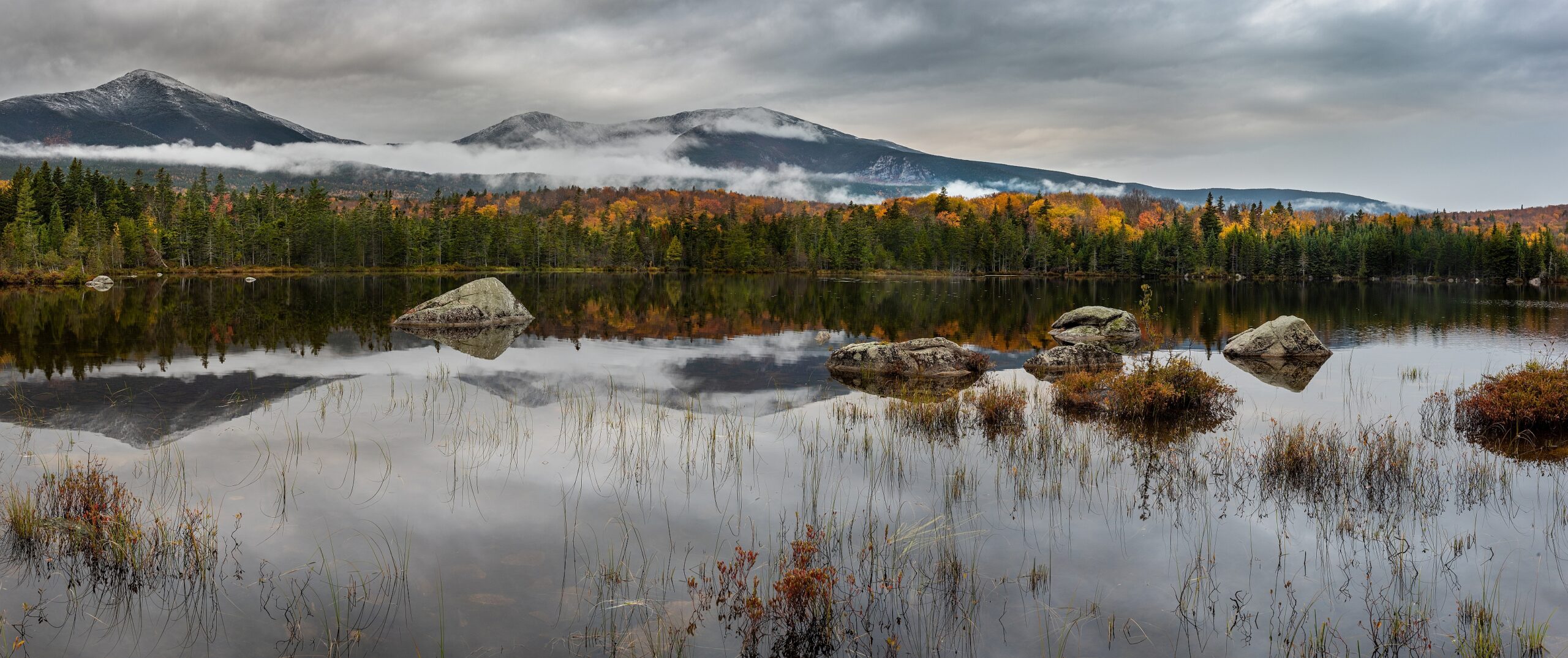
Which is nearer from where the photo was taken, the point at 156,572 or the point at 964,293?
the point at 156,572

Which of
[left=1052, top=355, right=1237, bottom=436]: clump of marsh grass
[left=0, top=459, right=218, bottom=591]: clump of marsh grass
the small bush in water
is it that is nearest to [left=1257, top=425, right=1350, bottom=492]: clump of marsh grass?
[left=1052, top=355, right=1237, bottom=436]: clump of marsh grass

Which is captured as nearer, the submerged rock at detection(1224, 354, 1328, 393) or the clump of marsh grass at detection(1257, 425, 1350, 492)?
the clump of marsh grass at detection(1257, 425, 1350, 492)

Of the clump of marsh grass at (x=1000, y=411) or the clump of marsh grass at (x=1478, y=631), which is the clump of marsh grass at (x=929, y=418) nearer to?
the clump of marsh grass at (x=1000, y=411)

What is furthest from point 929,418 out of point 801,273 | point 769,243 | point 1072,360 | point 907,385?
point 769,243

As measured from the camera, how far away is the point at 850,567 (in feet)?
25.5

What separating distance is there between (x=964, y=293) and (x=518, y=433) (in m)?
65.7

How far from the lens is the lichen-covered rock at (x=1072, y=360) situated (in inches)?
904

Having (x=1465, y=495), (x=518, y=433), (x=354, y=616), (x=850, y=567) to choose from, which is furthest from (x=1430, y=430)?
(x=354, y=616)

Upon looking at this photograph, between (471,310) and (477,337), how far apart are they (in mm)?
5456

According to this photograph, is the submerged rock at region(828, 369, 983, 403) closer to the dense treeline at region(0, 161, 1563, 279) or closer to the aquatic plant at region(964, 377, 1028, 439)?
the aquatic plant at region(964, 377, 1028, 439)

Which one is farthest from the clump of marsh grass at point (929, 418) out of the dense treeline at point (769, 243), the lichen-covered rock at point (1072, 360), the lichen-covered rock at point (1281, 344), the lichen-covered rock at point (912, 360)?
the dense treeline at point (769, 243)

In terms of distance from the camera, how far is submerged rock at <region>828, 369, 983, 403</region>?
17.7 m

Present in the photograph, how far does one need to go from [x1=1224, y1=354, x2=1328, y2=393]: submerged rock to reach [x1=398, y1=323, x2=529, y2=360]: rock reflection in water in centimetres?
2207

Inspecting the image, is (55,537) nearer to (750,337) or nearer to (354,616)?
(354,616)
